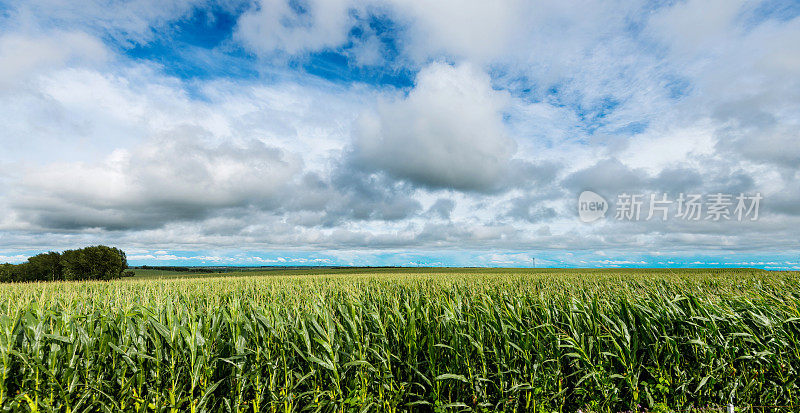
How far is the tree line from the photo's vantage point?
189 ft

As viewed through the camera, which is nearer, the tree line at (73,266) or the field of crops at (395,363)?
the field of crops at (395,363)

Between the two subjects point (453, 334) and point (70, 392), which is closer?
point (70, 392)

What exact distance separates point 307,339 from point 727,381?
21.2 feet

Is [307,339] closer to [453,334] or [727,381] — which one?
[453,334]

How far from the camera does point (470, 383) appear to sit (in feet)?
17.0

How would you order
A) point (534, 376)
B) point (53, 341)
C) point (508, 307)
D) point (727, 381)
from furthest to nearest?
point (508, 307) < point (727, 381) < point (534, 376) < point (53, 341)

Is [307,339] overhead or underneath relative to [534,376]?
overhead

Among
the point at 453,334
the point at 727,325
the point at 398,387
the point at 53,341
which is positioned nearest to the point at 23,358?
the point at 53,341

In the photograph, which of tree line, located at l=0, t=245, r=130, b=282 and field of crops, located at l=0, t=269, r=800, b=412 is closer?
field of crops, located at l=0, t=269, r=800, b=412

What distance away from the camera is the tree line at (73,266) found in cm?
5769

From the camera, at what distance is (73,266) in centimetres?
5750

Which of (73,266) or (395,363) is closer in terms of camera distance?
(395,363)

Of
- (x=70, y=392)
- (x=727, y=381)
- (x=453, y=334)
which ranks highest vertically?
(x=453, y=334)

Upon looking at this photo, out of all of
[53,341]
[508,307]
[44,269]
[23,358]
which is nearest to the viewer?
[23,358]
